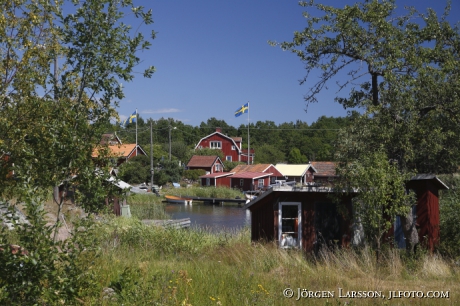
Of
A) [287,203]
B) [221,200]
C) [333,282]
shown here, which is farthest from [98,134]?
[221,200]

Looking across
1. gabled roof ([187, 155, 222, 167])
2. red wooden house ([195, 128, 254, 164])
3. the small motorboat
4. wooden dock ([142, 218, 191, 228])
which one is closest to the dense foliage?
wooden dock ([142, 218, 191, 228])

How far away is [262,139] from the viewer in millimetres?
103125

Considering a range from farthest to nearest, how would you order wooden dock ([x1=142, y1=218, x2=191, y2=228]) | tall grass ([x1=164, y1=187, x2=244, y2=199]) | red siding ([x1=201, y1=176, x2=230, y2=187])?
red siding ([x1=201, y1=176, x2=230, y2=187]) → tall grass ([x1=164, y1=187, x2=244, y2=199]) → wooden dock ([x1=142, y1=218, x2=191, y2=228])

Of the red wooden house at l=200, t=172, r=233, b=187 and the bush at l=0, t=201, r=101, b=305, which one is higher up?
the red wooden house at l=200, t=172, r=233, b=187

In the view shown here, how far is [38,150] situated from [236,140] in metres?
79.2

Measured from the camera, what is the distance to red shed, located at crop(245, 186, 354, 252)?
15266 mm

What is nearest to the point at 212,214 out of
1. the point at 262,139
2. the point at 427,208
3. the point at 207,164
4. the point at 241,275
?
the point at 207,164

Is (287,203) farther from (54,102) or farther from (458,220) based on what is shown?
(54,102)

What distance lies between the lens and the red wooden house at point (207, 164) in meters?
68.5

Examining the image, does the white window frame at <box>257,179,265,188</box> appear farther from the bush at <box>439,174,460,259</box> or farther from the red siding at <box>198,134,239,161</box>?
the bush at <box>439,174,460,259</box>

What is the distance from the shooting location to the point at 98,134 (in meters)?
6.14

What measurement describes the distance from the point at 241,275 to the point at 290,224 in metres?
6.36

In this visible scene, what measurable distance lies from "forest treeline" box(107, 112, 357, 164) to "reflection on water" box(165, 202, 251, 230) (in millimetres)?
19916

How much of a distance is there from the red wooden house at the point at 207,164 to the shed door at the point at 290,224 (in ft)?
174
